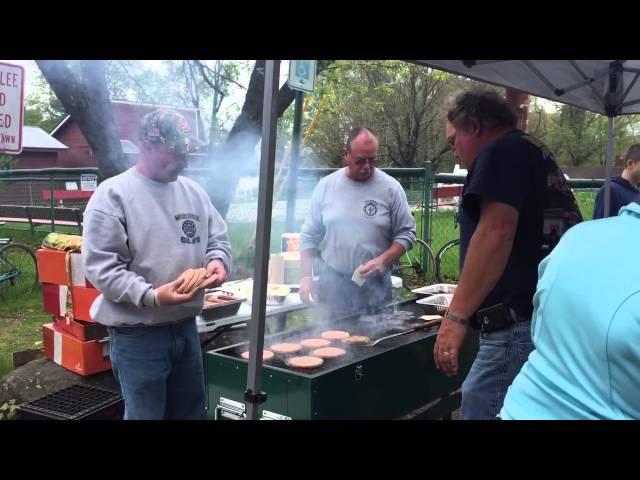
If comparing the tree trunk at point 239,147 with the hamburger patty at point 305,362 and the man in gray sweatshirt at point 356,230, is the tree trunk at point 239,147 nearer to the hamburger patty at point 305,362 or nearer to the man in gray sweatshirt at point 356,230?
the man in gray sweatshirt at point 356,230

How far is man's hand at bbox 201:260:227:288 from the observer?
247 cm

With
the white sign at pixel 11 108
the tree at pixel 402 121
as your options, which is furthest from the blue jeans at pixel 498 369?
the tree at pixel 402 121

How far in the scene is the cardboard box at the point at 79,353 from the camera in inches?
153

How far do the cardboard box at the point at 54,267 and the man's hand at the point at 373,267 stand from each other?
6.81ft

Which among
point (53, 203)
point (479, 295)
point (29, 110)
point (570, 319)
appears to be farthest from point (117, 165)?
point (29, 110)

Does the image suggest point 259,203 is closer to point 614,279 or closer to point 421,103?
point 614,279

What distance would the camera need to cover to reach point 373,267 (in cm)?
369

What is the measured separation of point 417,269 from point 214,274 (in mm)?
5898

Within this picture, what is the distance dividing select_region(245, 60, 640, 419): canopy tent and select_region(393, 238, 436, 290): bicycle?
127 inches

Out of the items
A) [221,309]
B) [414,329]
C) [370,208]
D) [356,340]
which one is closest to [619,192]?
[370,208]

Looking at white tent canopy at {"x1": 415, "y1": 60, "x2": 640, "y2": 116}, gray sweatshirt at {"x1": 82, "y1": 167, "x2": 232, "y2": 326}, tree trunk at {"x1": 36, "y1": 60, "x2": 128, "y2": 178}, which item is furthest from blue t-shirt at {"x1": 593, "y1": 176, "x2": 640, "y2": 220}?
tree trunk at {"x1": 36, "y1": 60, "x2": 128, "y2": 178}

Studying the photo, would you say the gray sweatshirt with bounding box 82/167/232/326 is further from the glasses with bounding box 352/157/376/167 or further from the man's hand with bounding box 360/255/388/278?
the glasses with bounding box 352/157/376/167

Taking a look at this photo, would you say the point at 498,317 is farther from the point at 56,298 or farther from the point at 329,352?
the point at 56,298

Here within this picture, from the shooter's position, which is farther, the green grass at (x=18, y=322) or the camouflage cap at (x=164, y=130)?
the green grass at (x=18, y=322)
